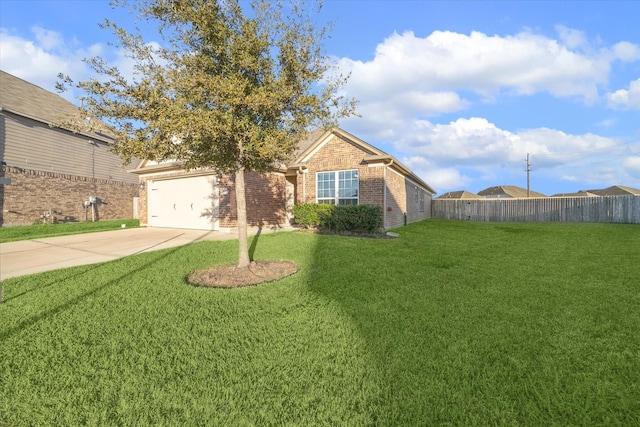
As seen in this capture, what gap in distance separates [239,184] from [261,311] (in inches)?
121

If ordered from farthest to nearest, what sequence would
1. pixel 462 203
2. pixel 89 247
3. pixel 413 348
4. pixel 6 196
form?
pixel 462 203 < pixel 6 196 < pixel 89 247 < pixel 413 348

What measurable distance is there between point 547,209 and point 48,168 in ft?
102

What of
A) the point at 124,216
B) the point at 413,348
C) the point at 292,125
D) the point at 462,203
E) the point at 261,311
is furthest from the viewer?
the point at 462,203

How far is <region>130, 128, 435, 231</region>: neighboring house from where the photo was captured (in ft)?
41.0

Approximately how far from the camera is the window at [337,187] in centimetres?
1307

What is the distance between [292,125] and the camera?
20.2 feet

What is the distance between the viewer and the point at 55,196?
15.8 meters

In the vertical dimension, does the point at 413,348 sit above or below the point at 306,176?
below

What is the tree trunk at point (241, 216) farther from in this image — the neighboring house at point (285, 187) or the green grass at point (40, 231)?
the green grass at point (40, 231)

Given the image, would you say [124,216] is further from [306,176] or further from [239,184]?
[239,184]

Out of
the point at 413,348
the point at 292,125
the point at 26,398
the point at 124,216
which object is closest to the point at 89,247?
the point at 292,125

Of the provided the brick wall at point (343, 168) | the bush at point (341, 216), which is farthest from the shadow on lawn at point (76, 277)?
the brick wall at point (343, 168)

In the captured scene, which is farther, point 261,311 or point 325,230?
point 325,230

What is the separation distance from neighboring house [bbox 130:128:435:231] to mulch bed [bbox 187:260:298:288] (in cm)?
653
